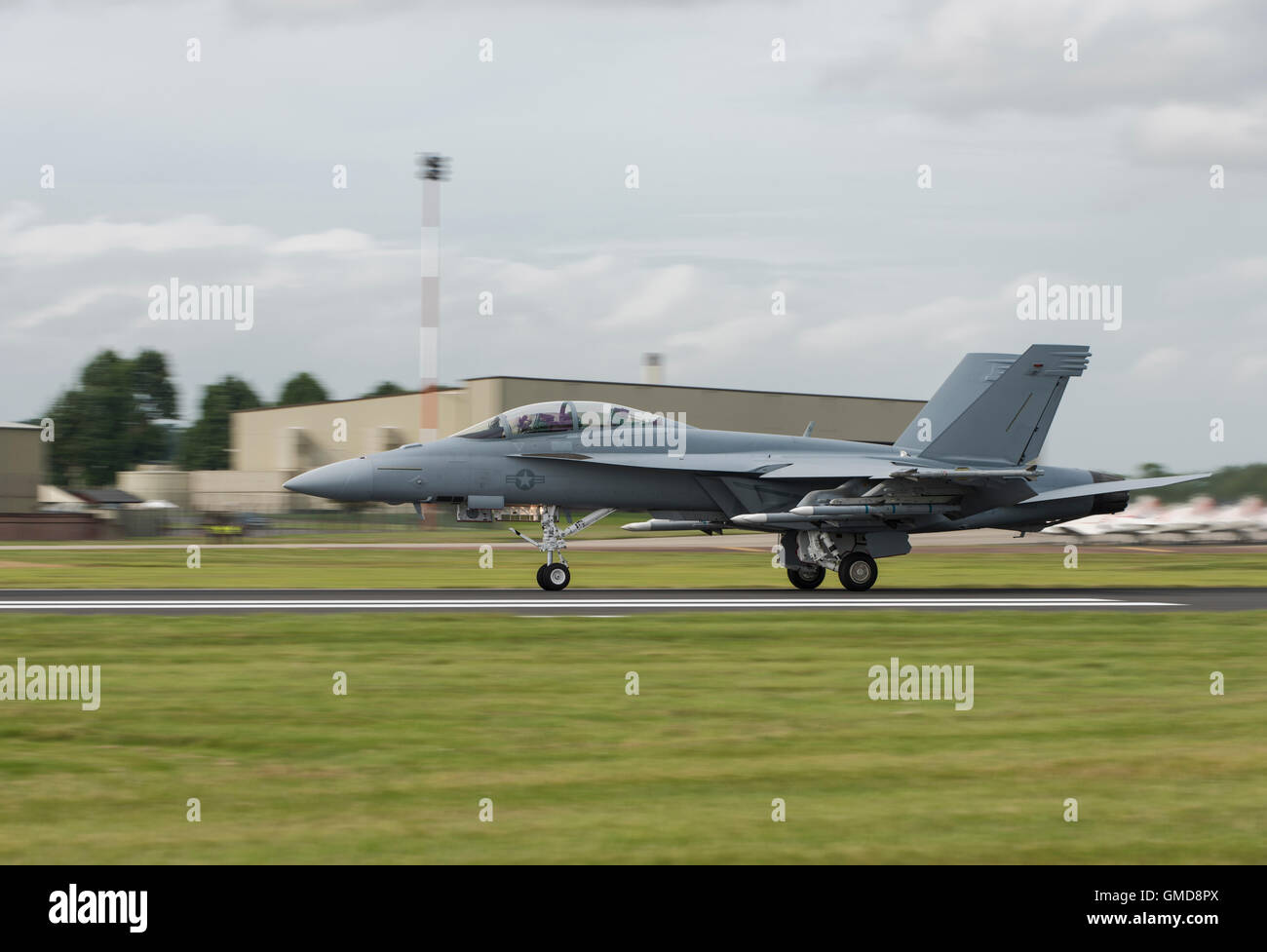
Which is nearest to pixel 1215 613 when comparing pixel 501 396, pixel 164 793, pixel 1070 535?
pixel 164 793

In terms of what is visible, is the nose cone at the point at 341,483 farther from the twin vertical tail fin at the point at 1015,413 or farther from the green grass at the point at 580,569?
the twin vertical tail fin at the point at 1015,413

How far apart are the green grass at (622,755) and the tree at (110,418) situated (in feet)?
421

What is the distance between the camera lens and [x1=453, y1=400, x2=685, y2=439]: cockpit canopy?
2273 centimetres

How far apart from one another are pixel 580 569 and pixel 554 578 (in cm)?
1014

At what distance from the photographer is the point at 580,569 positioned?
106 feet

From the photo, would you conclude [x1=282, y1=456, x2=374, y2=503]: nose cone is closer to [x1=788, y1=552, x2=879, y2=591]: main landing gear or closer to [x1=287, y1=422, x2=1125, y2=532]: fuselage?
[x1=287, y1=422, x2=1125, y2=532]: fuselage

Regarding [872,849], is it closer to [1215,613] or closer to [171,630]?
[171,630]

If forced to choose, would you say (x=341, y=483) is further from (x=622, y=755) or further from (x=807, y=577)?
(x=622, y=755)

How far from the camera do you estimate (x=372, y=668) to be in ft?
38.5

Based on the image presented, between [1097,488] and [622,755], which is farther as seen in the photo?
[1097,488]

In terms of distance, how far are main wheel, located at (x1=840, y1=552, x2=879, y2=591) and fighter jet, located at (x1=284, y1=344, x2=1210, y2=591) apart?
2cm

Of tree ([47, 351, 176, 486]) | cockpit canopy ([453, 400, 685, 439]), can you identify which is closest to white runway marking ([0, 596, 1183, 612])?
cockpit canopy ([453, 400, 685, 439])

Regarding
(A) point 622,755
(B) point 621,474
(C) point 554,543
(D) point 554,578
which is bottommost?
(A) point 622,755

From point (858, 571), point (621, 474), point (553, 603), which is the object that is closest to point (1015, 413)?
point (858, 571)
